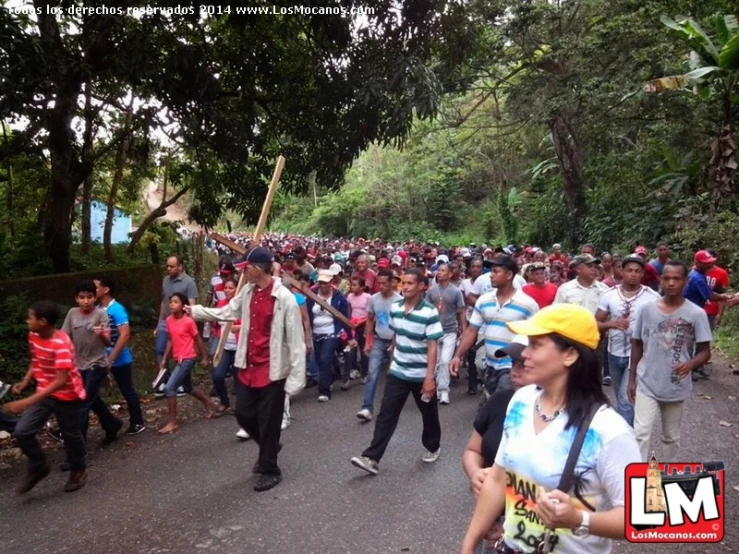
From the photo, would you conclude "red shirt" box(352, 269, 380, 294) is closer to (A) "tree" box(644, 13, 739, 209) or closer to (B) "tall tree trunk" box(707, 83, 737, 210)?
(A) "tree" box(644, 13, 739, 209)

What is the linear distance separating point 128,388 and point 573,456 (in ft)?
17.9

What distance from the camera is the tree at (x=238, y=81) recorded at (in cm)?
760

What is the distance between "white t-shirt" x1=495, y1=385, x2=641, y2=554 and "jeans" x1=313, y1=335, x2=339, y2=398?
18.5 ft

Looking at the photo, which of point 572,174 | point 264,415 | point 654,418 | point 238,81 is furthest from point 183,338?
point 572,174

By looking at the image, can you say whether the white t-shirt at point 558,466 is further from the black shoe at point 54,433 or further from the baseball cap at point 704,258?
the baseball cap at point 704,258

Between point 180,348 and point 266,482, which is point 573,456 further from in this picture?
point 180,348

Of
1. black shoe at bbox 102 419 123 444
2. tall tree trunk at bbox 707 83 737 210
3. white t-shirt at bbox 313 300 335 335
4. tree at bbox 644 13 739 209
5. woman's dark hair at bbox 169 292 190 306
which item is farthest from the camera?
tall tree trunk at bbox 707 83 737 210

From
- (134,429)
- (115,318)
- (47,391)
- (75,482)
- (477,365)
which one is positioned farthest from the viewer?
(134,429)

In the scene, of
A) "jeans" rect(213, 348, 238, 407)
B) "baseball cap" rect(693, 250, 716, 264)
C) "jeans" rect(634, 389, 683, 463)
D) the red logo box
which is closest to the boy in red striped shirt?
"jeans" rect(213, 348, 238, 407)

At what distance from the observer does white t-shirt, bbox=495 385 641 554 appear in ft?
5.71

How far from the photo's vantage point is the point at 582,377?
1.88 metres

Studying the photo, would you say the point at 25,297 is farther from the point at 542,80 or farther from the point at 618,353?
Result: the point at 542,80

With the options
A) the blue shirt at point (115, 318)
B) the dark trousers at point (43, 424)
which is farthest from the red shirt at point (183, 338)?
the dark trousers at point (43, 424)

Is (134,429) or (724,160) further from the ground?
(724,160)
